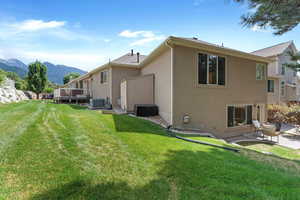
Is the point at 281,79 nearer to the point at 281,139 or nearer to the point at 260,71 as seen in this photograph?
the point at 260,71

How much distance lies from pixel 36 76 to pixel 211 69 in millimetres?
29545

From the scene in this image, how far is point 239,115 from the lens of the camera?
979cm

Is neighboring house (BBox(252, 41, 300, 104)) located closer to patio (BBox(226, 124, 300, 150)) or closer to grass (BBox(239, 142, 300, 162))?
patio (BBox(226, 124, 300, 150))

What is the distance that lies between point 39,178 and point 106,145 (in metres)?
1.70

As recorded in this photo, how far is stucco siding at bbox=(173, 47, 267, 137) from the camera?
7414 mm

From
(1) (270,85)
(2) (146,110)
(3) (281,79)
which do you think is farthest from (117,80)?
(3) (281,79)

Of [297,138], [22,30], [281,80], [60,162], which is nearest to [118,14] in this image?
[22,30]

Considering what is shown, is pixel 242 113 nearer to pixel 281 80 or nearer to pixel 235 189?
pixel 235 189

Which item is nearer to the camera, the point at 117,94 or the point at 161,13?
the point at 161,13

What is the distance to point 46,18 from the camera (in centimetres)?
1036

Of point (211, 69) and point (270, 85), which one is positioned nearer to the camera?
point (211, 69)

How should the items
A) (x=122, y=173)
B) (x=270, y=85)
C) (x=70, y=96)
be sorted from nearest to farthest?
(x=122, y=173), (x=70, y=96), (x=270, y=85)

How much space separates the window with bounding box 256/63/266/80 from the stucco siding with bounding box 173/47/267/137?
0.37 m

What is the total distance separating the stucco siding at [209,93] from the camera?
7414 mm
